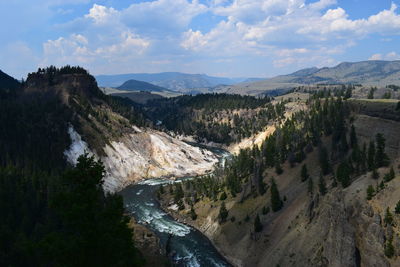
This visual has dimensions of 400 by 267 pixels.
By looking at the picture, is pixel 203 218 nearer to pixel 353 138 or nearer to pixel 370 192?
Result: pixel 353 138

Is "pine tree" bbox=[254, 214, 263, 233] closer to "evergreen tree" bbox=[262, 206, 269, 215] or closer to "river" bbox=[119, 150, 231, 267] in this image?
"evergreen tree" bbox=[262, 206, 269, 215]

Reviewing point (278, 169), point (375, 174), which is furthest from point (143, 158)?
point (375, 174)

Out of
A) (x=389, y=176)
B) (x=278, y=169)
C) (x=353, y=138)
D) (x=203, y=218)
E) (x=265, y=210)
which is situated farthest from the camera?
(x=278, y=169)

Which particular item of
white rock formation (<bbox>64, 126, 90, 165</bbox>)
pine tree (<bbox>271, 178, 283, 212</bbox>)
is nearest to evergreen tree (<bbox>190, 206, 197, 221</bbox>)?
pine tree (<bbox>271, 178, 283, 212</bbox>)

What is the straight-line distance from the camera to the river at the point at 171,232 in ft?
232

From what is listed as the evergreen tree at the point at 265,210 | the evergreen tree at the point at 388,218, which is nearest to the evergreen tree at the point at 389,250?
the evergreen tree at the point at 388,218

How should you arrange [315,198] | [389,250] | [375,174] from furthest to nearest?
[315,198], [375,174], [389,250]

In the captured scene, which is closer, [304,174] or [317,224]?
[317,224]

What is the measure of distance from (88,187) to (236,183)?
74.4 meters

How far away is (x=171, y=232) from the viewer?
85.0m

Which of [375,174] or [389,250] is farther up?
[375,174]

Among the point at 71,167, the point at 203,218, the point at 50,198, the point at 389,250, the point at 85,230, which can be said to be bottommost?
the point at 203,218

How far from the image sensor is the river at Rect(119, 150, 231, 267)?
70.8 meters

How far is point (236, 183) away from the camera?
3787 inches
